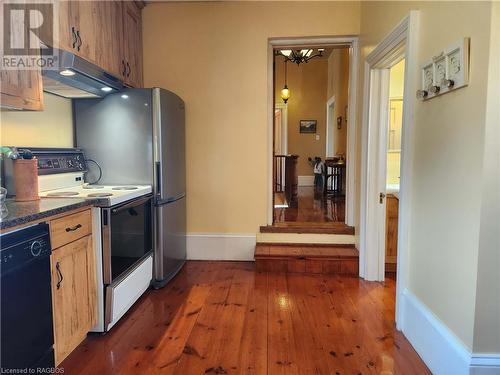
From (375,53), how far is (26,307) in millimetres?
2938

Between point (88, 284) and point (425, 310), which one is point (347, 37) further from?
point (88, 284)

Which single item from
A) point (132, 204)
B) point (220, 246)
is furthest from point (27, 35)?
point (220, 246)

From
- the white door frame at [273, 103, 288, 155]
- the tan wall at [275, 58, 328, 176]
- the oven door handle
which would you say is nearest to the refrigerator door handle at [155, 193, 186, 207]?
the oven door handle

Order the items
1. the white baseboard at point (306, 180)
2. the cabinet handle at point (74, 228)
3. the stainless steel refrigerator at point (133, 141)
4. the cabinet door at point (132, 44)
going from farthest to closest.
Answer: the white baseboard at point (306, 180)
the cabinet door at point (132, 44)
the stainless steel refrigerator at point (133, 141)
the cabinet handle at point (74, 228)

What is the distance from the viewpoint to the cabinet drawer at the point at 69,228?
5.58ft

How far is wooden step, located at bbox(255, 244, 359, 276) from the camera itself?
327 cm

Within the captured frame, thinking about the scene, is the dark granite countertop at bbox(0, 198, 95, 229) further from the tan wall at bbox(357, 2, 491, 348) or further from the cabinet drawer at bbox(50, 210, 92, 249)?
the tan wall at bbox(357, 2, 491, 348)

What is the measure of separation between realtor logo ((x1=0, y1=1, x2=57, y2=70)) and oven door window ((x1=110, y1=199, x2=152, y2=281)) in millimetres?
993

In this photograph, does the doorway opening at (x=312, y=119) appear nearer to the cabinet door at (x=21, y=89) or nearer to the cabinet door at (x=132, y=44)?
the cabinet door at (x=132, y=44)

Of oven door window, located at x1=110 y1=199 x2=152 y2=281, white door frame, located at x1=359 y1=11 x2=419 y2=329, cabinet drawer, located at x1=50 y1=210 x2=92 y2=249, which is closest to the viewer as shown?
cabinet drawer, located at x1=50 y1=210 x2=92 y2=249

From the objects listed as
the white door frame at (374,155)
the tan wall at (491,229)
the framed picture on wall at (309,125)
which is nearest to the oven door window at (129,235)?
the white door frame at (374,155)

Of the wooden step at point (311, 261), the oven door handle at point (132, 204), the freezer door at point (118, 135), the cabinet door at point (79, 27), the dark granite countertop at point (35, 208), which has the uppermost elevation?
the cabinet door at point (79, 27)

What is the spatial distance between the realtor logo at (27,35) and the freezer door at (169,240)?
1.39 m

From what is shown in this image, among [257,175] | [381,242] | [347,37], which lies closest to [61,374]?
[257,175]
